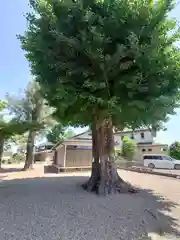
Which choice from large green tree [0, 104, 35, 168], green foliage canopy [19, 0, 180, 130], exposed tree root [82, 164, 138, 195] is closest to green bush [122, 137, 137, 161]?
large green tree [0, 104, 35, 168]

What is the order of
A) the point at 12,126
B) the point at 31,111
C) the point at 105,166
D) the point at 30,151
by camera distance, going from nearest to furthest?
the point at 105,166 < the point at 12,126 < the point at 31,111 < the point at 30,151

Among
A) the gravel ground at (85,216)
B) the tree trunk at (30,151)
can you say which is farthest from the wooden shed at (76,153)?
the gravel ground at (85,216)

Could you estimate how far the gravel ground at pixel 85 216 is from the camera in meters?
4.78

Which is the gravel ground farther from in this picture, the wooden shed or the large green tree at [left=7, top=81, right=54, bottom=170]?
the large green tree at [left=7, top=81, right=54, bottom=170]

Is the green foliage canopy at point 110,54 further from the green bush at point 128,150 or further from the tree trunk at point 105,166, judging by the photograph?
the green bush at point 128,150

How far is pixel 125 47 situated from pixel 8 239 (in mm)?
6033

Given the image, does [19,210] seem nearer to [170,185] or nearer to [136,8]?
[136,8]

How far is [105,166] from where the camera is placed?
9.12 m

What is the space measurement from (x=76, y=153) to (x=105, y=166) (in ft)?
44.0

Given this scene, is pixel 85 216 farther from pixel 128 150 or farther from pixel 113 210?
pixel 128 150

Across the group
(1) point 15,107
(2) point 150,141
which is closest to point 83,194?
(1) point 15,107

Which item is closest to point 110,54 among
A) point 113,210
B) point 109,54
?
point 109,54

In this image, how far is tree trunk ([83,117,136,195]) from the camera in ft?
28.7

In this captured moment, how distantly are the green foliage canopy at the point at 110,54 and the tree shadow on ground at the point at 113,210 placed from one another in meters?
2.95
